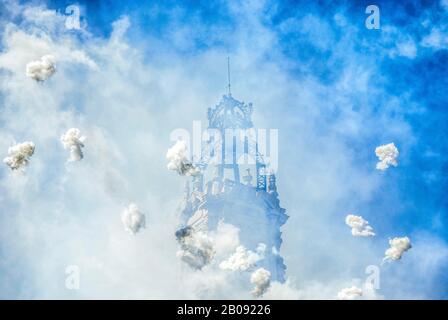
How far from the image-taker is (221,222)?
77375 mm

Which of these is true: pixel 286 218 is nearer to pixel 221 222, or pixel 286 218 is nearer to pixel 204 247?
pixel 221 222

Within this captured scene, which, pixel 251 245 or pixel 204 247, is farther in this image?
pixel 251 245

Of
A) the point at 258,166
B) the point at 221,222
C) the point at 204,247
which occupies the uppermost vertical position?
the point at 258,166

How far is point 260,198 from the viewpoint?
3132 inches
